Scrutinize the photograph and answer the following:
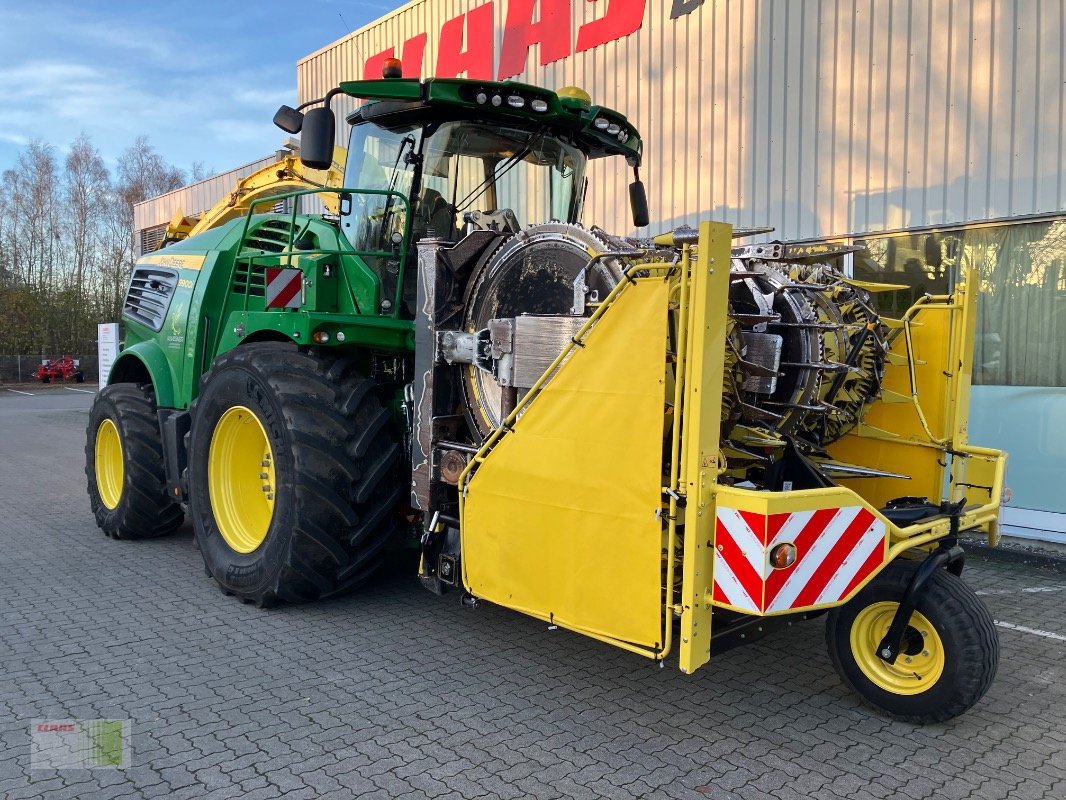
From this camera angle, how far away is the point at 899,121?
7074 millimetres

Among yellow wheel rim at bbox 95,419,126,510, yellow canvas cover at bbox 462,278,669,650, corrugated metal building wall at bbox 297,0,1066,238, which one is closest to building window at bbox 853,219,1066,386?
corrugated metal building wall at bbox 297,0,1066,238

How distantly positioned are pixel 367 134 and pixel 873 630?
3.79 meters

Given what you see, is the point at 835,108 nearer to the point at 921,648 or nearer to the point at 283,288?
the point at 283,288

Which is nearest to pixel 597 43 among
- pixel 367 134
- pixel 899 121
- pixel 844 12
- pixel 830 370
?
pixel 844 12

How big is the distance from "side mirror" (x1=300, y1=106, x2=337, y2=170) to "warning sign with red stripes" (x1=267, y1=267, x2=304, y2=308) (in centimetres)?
64

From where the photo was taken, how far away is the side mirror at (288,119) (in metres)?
Answer: 5.22

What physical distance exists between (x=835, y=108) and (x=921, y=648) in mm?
5485

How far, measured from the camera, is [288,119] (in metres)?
5.26

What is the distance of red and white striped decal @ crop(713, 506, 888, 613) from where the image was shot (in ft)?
9.78

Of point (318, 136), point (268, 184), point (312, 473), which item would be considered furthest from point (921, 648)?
point (268, 184)

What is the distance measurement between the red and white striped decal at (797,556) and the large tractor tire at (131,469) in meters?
4.88

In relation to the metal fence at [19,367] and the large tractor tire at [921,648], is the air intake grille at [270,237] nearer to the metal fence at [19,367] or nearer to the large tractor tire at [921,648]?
the large tractor tire at [921,648]

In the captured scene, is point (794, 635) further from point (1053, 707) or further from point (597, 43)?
point (597, 43)

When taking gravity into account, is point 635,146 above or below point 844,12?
below
